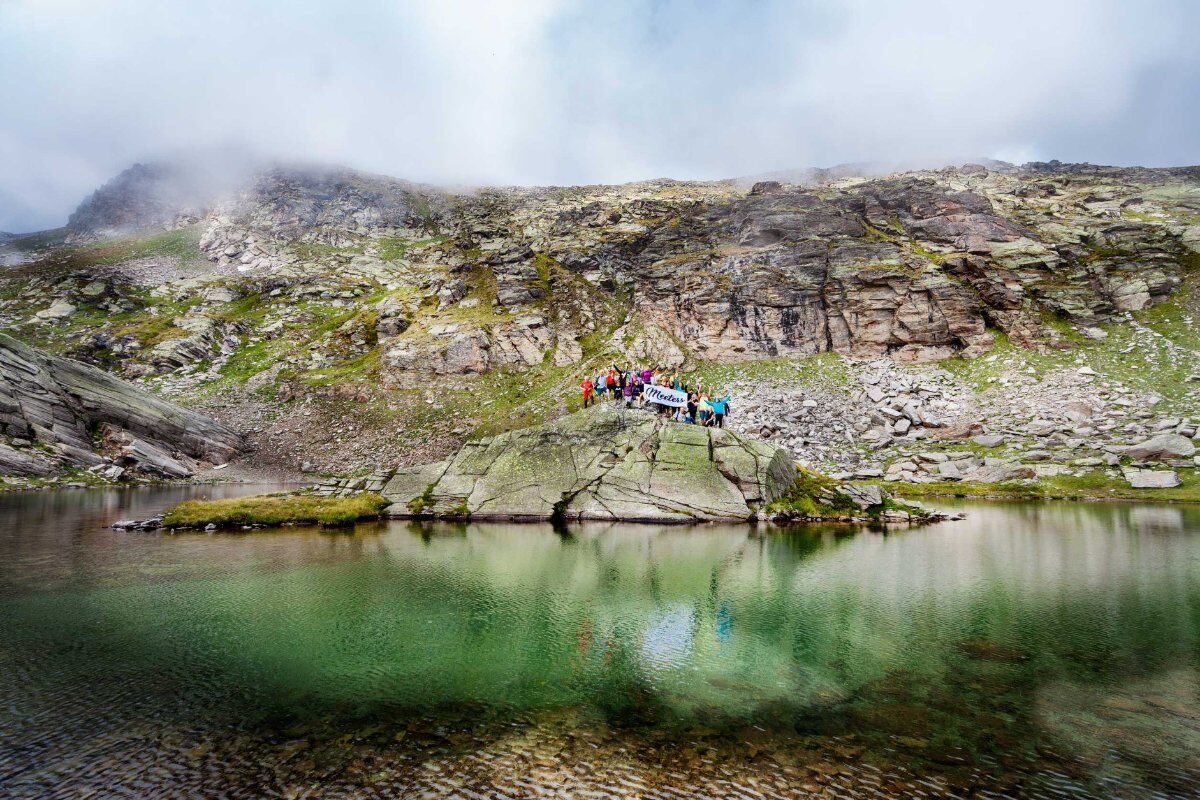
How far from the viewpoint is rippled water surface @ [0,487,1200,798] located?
1018cm

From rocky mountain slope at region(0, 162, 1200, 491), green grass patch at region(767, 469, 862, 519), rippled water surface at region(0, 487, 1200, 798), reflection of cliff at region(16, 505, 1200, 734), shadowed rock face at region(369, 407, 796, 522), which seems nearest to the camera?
rippled water surface at region(0, 487, 1200, 798)

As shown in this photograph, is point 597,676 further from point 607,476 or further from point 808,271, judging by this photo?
point 808,271

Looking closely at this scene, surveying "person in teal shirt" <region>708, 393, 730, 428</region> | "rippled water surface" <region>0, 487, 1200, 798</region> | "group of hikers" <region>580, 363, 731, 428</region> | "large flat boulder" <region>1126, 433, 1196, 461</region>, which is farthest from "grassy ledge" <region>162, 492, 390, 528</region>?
"large flat boulder" <region>1126, 433, 1196, 461</region>

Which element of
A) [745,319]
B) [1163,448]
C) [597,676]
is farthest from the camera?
[745,319]

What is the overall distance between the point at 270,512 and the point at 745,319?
88.3 m

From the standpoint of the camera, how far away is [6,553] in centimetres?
2872

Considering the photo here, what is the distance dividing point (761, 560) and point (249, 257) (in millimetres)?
170094

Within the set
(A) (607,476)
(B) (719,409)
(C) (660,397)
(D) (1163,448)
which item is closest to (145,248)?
(C) (660,397)

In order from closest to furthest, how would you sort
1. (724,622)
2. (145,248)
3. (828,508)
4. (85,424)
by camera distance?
1. (724,622)
2. (828,508)
3. (85,424)
4. (145,248)

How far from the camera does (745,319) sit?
106750 mm

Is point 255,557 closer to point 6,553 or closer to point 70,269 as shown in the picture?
point 6,553

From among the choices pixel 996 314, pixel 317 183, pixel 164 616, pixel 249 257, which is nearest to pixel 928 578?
pixel 164 616

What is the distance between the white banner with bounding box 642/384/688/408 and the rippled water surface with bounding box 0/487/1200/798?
915 inches

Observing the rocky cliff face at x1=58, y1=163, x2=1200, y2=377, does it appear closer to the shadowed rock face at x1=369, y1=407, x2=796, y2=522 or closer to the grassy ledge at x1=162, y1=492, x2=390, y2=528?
the shadowed rock face at x1=369, y1=407, x2=796, y2=522
